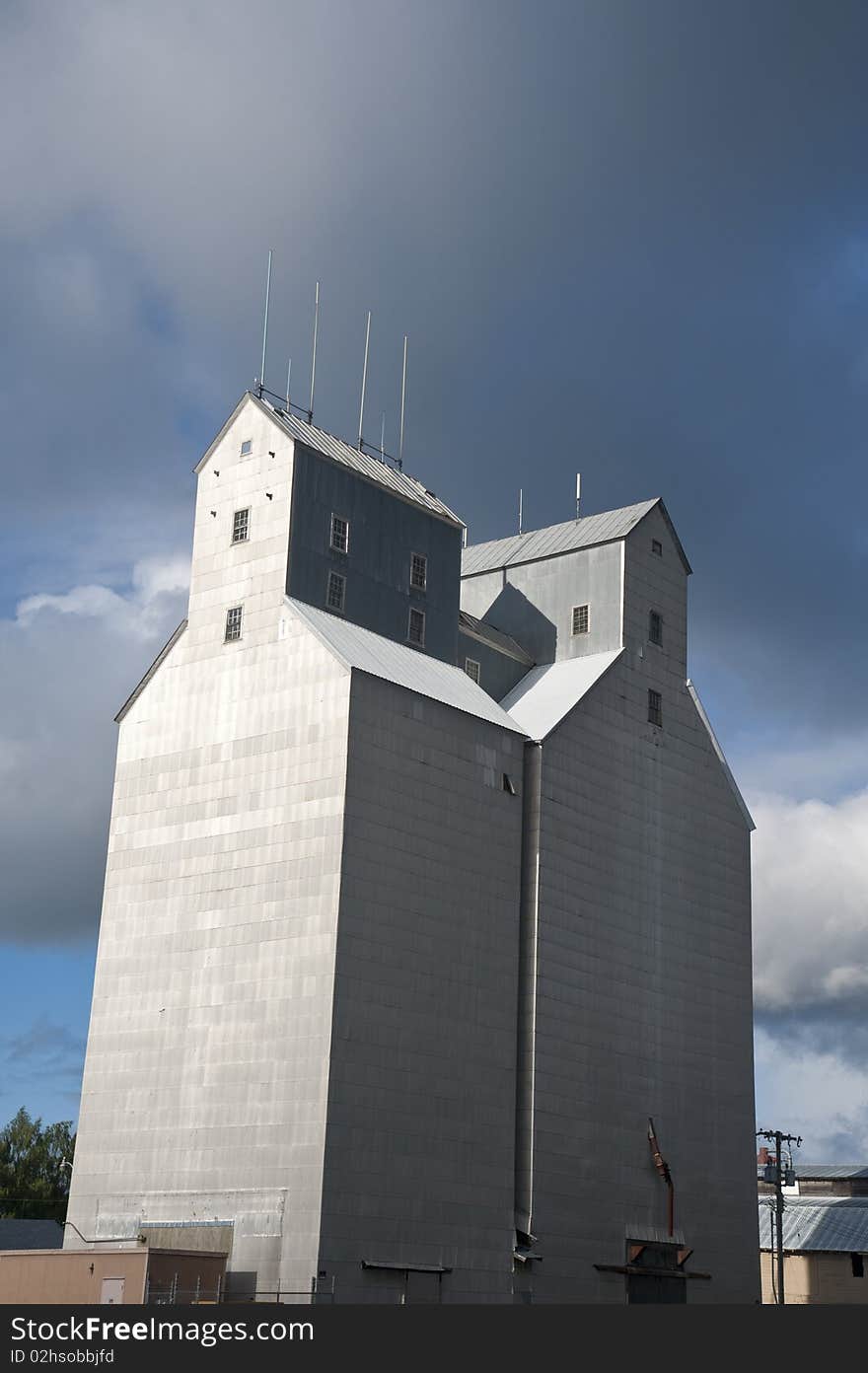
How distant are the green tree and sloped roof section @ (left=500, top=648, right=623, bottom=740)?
63719 millimetres

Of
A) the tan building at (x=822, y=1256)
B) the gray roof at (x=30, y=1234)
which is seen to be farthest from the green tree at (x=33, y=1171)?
the tan building at (x=822, y=1256)

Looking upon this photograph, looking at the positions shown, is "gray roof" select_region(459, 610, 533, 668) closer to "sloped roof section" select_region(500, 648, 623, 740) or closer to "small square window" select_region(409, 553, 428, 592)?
"sloped roof section" select_region(500, 648, 623, 740)

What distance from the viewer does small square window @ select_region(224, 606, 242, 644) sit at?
234 ft

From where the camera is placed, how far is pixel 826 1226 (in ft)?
365

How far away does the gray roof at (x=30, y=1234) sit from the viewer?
100312mm

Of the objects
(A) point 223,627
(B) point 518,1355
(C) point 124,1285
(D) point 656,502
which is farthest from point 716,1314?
(D) point 656,502

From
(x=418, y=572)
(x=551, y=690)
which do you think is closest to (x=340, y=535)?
(x=418, y=572)

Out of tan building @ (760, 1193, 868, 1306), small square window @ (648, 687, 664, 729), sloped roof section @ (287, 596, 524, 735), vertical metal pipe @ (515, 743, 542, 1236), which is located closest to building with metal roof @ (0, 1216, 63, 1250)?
vertical metal pipe @ (515, 743, 542, 1236)

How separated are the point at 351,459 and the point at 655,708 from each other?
19.8m

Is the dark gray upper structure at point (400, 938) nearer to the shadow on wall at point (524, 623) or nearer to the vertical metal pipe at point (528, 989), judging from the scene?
the vertical metal pipe at point (528, 989)

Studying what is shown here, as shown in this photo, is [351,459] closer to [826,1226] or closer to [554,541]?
[554,541]

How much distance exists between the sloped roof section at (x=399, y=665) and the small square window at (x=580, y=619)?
9.36 m

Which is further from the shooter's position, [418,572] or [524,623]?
[524,623]

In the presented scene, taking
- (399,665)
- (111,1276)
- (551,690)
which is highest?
(551,690)
